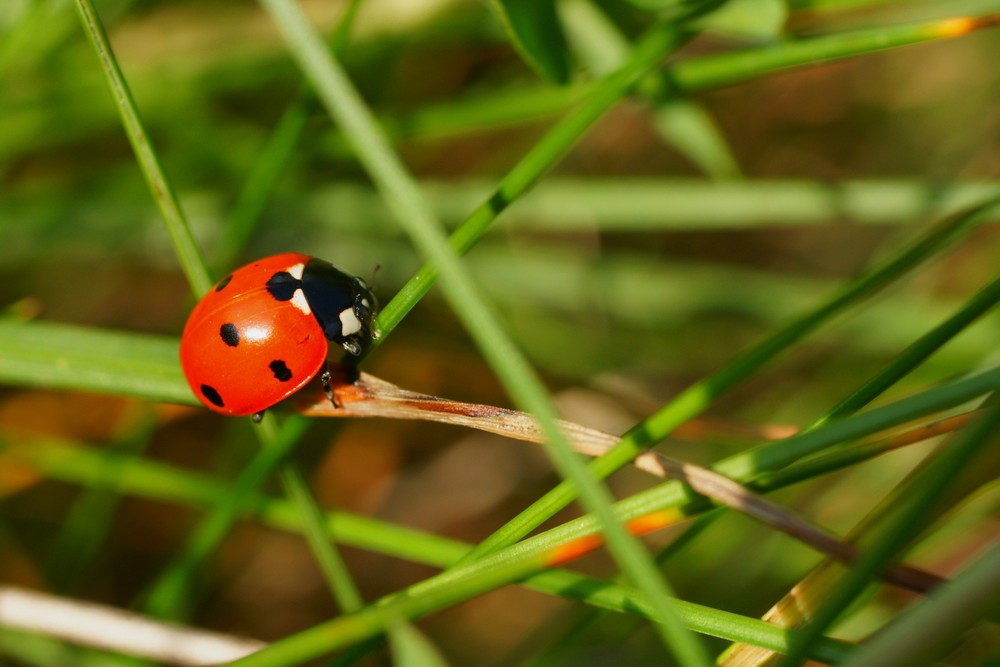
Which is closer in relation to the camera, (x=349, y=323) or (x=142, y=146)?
(x=142, y=146)

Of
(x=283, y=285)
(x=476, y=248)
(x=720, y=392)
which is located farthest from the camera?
(x=476, y=248)

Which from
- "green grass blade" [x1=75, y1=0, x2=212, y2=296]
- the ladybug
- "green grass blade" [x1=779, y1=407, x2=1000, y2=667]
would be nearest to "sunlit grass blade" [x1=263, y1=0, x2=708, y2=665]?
"green grass blade" [x1=779, y1=407, x2=1000, y2=667]

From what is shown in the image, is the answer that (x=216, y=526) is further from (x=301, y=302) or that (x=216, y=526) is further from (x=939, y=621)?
(x=939, y=621)

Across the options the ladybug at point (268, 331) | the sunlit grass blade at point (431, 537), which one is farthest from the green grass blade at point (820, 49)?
the ladybug at point (268, 331)

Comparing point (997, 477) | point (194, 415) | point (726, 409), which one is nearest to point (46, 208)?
point (194, 415)

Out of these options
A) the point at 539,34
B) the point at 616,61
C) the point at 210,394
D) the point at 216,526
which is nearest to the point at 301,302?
the point at 210,394

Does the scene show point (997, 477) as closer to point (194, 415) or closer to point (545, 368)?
point (545, 368)
